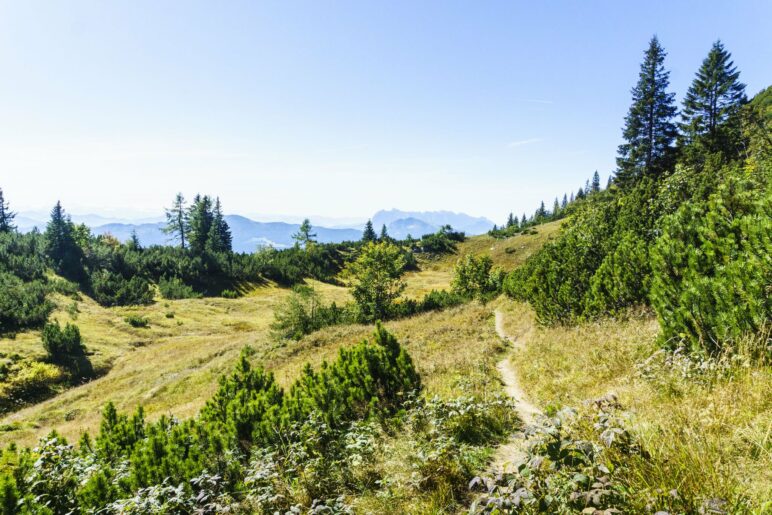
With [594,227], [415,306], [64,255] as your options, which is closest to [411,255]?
[415,306]

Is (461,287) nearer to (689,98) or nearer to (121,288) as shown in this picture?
(689,98)

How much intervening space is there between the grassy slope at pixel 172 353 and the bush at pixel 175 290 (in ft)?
14.9

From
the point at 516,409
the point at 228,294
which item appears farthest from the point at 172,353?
the point at 516,409

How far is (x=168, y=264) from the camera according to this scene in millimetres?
58469

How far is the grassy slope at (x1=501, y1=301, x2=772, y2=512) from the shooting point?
9.85 ft

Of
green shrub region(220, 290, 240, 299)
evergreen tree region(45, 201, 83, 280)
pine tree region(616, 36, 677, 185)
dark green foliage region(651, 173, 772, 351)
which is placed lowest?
green shrub region(220, 290, 240, 299)

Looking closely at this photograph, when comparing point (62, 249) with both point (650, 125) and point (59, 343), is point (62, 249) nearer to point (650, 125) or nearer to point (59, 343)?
point (59, 343)

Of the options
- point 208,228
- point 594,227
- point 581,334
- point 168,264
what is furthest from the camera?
point 208,228

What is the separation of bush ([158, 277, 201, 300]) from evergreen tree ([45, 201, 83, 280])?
10412mm

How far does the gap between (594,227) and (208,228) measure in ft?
238

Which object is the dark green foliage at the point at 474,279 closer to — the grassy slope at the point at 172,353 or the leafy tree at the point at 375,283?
the leafy tree at the point at 375,283

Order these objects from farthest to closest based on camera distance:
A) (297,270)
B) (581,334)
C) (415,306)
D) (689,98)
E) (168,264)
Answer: (297,270) < (168,264) < (689,98) < (415,306) < (581,334)

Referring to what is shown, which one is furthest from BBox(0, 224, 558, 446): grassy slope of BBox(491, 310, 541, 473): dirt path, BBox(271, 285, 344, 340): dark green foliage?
BBox(271, 285, 344, 340): dark green foliage

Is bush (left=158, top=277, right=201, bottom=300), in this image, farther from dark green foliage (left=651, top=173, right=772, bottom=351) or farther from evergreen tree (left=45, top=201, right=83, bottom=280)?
dark green foliage (left=651, top=173, right=772, bottom=351)
